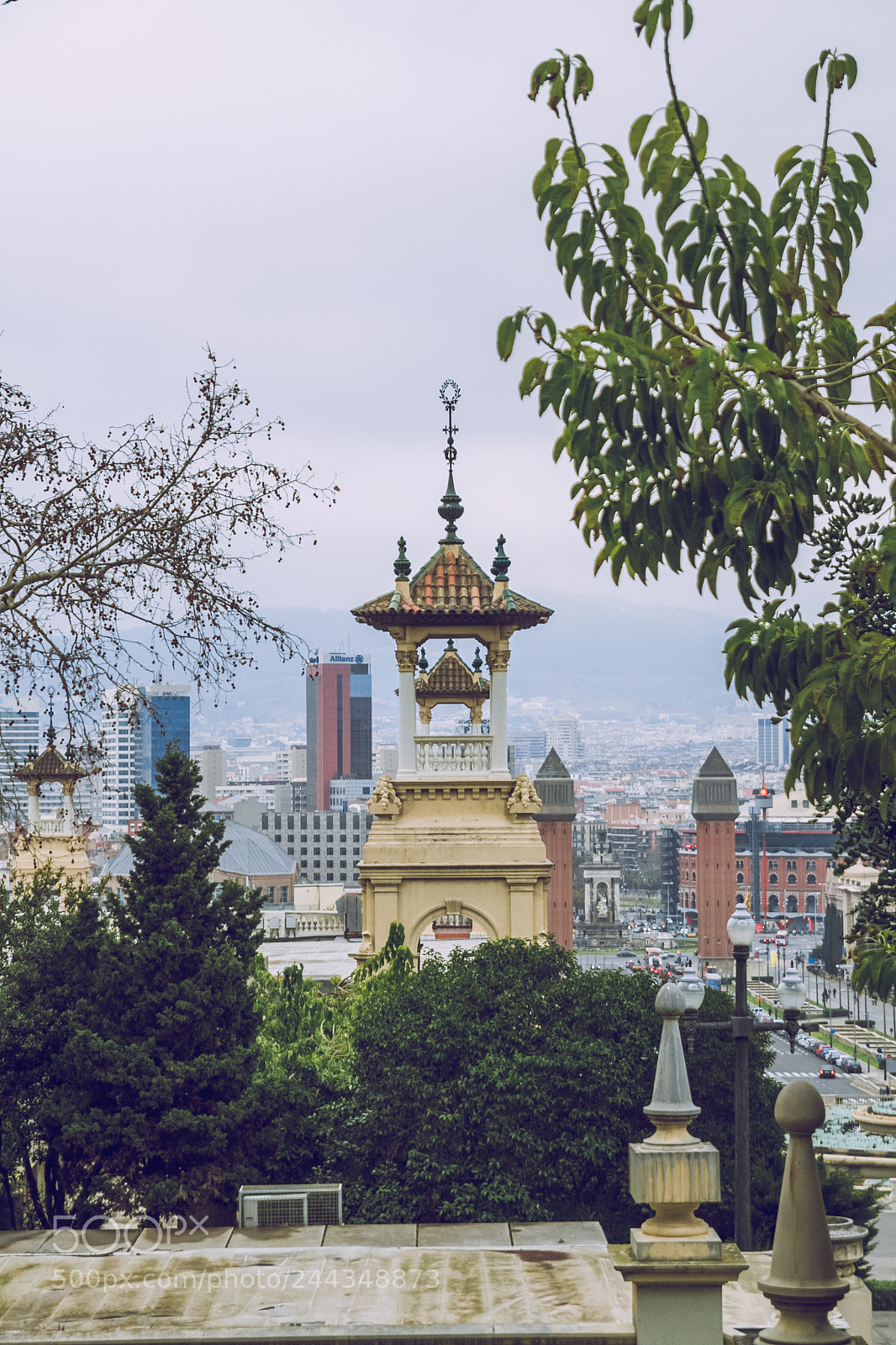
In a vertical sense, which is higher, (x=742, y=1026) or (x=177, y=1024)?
(x=742, y=1026)

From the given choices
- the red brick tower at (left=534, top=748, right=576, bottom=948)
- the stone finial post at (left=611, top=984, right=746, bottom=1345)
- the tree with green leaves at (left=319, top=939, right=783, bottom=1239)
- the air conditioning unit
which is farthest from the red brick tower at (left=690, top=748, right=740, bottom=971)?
the stone finial post at (left=611, top=984, right=746, bottom=1345)

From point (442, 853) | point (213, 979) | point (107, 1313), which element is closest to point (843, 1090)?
point (442, 853)

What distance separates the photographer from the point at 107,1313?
12258 mm

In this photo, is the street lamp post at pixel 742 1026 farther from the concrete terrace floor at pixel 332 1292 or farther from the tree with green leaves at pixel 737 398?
the tree with green leaves at pixel 737 398

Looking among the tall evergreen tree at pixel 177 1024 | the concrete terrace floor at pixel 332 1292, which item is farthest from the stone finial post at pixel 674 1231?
the tall evergreen tree at pixel 177 1024

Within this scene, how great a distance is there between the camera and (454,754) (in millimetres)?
25938

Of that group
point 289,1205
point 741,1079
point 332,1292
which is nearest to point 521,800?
point 289,1205

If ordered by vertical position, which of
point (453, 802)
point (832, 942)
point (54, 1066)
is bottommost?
point (832, 942)

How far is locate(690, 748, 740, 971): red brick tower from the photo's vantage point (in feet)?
444

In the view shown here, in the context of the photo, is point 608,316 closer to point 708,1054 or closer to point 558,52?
point 558,52

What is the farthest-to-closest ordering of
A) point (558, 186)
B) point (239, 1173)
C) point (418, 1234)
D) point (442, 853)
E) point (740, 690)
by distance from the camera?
point (442, 853)
point (239, 1173)
point (418, 1234)
point (740, 690)
point (558, 186)

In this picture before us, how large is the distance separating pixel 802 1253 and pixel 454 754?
18881 millimetres

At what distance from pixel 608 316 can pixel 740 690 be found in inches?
78.2

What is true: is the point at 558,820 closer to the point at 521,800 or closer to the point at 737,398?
the point at 521,800
